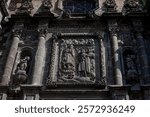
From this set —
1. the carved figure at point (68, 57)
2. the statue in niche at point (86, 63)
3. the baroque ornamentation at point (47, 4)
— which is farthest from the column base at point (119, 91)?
the baroque ornamentation at point (47, 4)

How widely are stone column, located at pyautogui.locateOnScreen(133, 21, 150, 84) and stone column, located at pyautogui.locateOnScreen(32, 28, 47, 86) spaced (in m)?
4.55

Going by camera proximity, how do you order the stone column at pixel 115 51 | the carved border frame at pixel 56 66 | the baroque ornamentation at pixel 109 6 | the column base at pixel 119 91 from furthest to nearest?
the baroque ornamentation at pixel 109 6, the stone column at pixel 115 51, the carved border frame at pixel 56 66, the column base at pixel 119 91

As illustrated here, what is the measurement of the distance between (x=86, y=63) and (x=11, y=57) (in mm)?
3522

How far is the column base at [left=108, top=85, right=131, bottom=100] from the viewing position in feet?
43.3

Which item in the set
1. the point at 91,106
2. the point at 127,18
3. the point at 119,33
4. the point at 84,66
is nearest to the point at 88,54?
the point at 84,66

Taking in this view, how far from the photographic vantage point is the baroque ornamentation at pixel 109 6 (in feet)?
56.4

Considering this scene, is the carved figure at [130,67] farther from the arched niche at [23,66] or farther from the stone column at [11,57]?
the stone column at [11,57]

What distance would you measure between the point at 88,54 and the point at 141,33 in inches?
119

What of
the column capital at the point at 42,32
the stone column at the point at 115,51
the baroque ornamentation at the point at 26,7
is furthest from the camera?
the baroque ornamentation at the point at 26,7

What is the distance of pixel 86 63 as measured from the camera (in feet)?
48.3

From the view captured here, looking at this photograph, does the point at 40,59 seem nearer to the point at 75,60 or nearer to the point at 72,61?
the point at 72,61

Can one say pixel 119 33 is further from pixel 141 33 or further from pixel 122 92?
pixel 122 92

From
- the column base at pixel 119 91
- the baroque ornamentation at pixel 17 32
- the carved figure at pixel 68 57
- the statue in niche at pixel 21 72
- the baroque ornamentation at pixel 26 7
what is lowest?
the column base at pixel 119 91

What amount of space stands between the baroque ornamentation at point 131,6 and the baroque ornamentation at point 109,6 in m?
0.58
